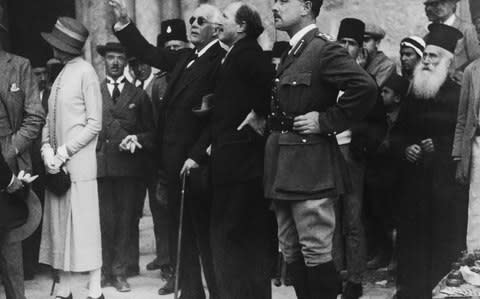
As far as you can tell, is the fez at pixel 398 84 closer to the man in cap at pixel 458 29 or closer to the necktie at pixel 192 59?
the man in cap at pixel 458 29

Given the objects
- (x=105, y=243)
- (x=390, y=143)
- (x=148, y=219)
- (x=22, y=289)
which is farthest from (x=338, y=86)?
(x=148, y=219)

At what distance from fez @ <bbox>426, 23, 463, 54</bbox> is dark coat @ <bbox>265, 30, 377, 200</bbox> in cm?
158

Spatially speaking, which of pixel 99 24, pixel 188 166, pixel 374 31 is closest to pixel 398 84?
pixel 374 31

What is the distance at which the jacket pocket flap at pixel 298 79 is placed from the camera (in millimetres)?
5395

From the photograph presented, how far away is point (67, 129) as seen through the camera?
6.82 metres

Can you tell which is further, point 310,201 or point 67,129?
point 67,129

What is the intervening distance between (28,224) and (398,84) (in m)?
2.65

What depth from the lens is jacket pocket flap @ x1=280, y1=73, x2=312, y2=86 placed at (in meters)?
5.39

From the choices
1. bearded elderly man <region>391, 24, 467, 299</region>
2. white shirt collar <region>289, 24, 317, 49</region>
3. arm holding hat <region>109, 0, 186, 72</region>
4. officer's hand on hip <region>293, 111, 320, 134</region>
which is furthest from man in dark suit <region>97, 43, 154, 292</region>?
officer's hand on hip <region>293, 111, 320, 134</region>

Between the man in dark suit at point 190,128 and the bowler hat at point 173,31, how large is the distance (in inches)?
47.9

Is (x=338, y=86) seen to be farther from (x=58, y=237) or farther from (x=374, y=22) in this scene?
(x=374, y=22)

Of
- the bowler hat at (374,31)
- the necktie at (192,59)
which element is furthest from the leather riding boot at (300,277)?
the bowler hat at (374,31)

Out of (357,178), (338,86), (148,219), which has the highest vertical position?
(338,86)

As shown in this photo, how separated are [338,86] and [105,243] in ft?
10.4
